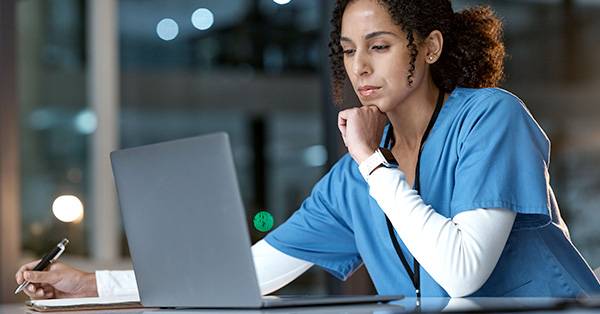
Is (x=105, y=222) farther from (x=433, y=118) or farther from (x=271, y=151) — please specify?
(x=433, y=118)

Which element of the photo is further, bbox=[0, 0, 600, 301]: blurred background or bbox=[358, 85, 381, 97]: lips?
bbox=[0, 0, 600, 301]: blurred background

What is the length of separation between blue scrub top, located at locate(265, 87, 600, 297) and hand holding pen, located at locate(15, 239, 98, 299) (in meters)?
0.51

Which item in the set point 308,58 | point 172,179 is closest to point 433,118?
point 172,179

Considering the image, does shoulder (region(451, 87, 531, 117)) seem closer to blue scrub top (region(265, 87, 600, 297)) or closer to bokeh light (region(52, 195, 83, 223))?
blue scrub top (region(265, 87, 600, 297))

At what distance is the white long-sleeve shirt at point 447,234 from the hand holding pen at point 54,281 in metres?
0.57

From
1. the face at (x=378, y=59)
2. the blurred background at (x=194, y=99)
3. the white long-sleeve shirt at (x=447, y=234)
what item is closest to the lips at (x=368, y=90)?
the face at (x=378, y=59)

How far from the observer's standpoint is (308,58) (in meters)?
5.67

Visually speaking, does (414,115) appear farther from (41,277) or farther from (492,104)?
(41,277)

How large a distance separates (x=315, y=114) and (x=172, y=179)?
474 cm

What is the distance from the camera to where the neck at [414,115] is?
1871 millimetres

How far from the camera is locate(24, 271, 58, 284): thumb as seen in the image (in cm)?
175

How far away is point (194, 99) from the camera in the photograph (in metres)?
5.86

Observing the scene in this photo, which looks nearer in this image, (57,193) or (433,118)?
(433,118)

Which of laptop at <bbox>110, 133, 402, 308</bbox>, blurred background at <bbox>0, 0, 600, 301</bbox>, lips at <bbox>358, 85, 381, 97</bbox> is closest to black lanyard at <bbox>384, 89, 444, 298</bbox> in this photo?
lips at <bbox>358, 85, 381, 97</bbox>
